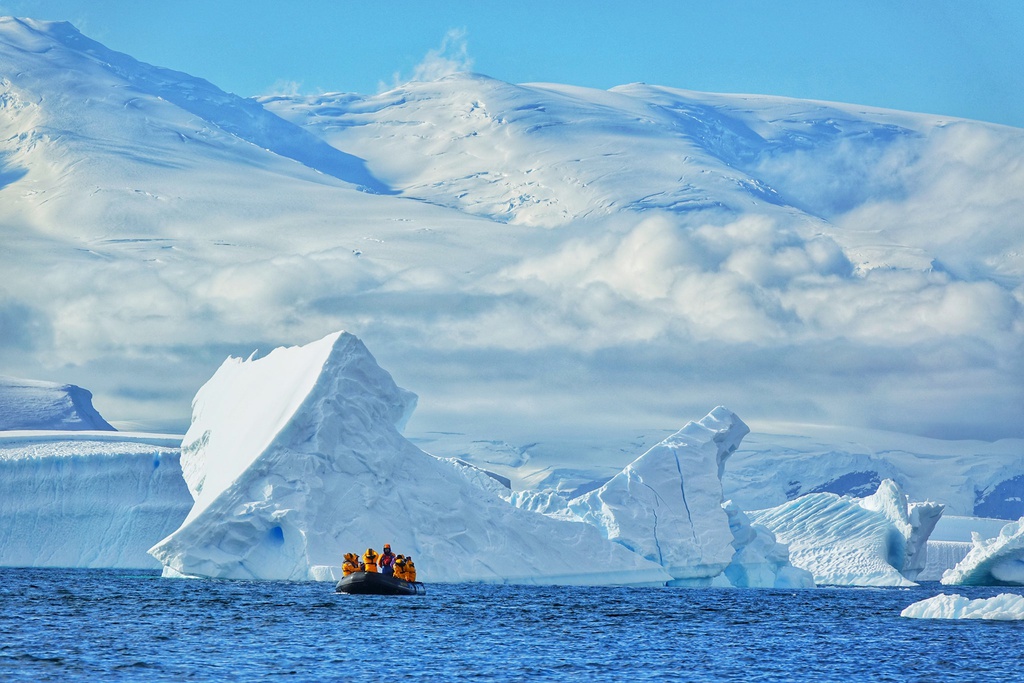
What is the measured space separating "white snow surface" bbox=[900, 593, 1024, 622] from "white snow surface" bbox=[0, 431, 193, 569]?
959 inches

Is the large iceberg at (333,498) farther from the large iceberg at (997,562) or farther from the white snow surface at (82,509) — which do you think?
the large iceberg at (997,562)

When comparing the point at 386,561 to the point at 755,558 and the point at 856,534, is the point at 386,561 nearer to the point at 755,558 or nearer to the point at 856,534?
the point at 755,558

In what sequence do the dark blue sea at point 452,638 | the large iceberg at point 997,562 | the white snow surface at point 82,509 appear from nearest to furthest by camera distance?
the dark blue sea at point 452,638
the white snow surface at point 82,509
the large iceberg at point 997,562

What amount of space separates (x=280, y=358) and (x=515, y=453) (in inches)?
2821

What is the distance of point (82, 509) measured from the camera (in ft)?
152

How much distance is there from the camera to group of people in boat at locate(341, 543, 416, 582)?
1268 inches

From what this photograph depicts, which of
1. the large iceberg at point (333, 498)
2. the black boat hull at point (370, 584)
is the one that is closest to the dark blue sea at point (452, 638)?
the black boat hull at point (370, 584)

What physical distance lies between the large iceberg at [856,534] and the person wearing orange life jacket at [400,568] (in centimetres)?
2060

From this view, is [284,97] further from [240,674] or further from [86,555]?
[240,674]

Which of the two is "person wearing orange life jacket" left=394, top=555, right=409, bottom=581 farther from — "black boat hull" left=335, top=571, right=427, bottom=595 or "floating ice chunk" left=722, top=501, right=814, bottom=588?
"floating ice chunk" left=722, top=501, right=814, bottom=588

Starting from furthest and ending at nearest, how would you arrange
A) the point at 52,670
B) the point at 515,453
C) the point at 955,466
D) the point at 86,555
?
the point at 515,453 → the point at 955,466 → the point at 86,555 → the point at 52,670

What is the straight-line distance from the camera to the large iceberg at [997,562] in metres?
51.7

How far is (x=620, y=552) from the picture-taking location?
39500 mm

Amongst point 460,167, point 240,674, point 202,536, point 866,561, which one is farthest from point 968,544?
point 460,167
